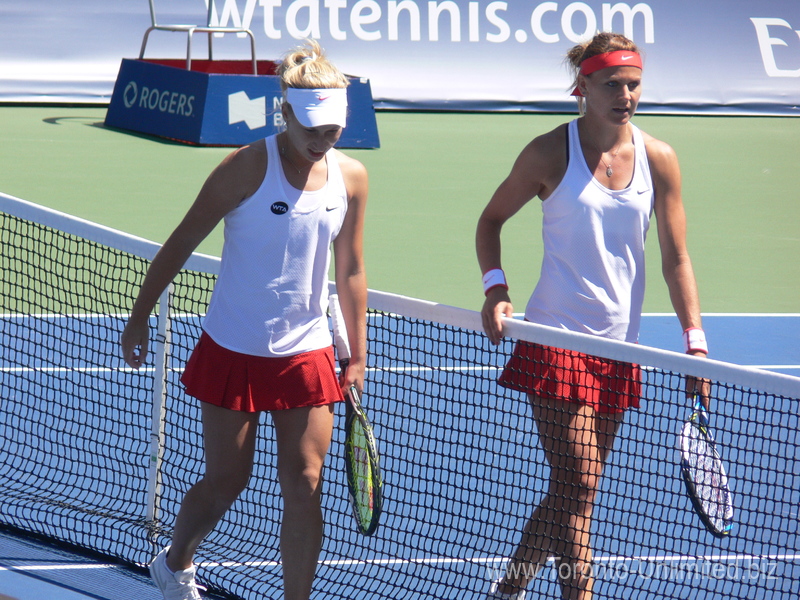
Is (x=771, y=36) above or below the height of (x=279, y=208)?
above

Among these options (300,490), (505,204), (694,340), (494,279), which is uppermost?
(505,204)

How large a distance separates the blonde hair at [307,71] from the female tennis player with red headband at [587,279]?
60cm

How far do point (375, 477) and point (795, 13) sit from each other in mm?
16512

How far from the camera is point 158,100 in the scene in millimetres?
14156

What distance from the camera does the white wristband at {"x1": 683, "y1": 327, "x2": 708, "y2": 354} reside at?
10.9 ft

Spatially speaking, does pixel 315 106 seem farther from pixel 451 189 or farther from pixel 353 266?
pixel 451 189

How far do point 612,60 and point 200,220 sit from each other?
4.15ft

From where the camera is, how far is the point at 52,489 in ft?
15.0

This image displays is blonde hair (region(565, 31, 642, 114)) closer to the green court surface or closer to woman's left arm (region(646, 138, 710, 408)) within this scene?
woman's left arm (region(646, 138, 710, 408))

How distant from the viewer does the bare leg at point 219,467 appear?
315 cm

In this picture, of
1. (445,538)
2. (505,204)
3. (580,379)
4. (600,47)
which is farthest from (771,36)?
(580,379)

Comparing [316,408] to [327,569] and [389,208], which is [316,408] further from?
[389,208]

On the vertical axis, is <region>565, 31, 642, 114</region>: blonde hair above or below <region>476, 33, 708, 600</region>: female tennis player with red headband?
above

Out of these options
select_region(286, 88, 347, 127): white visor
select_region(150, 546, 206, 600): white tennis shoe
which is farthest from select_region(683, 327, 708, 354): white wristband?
select_region(150, 546, 206, 600): white tennis shoe
